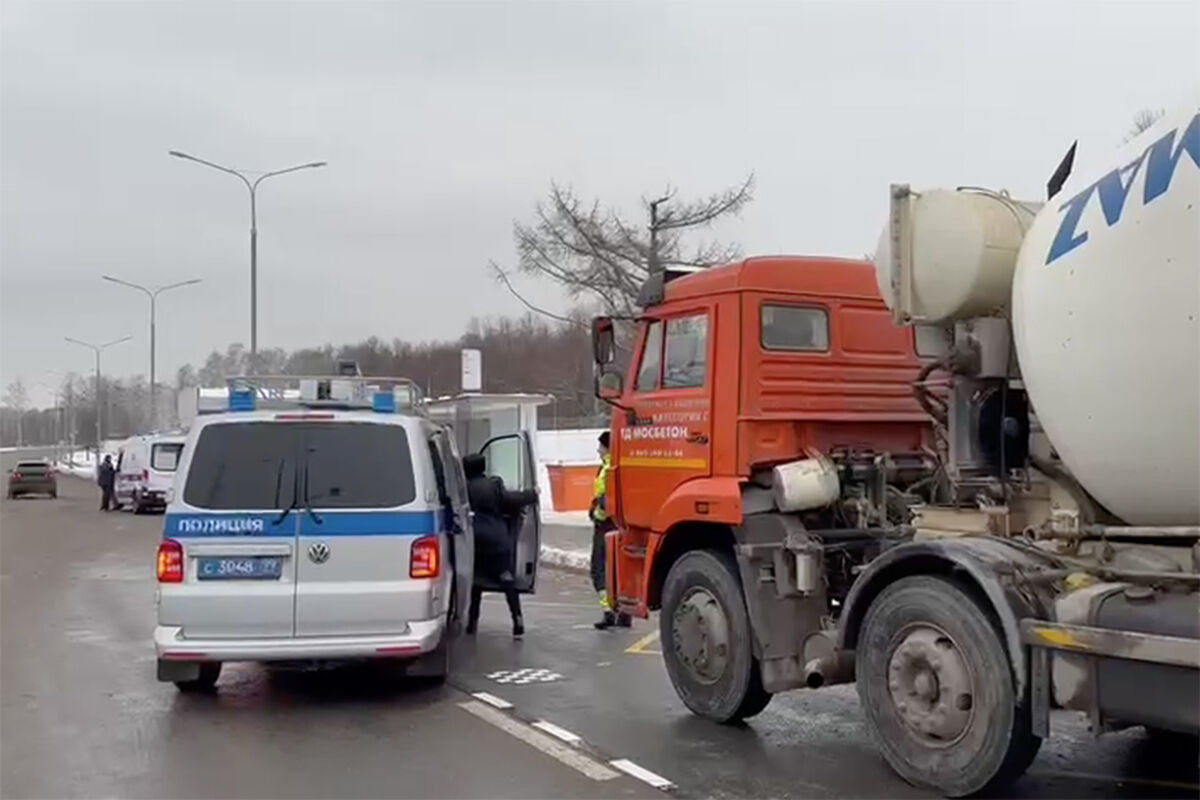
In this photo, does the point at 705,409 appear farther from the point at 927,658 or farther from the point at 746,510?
the point at 927,658

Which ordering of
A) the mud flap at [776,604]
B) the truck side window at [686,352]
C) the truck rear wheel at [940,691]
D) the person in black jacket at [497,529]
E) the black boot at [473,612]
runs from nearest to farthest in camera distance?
the truck rear wheel at [940,691]
the mud flap at [776,604]
the truck side window at [686,352]
the person in black jacket at [497,529]
the black boot at [473,612]

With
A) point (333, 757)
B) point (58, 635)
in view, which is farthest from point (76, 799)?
point (58, 635)

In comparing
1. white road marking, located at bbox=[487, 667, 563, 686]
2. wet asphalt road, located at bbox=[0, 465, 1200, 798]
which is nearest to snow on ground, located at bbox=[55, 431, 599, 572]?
white road marking, located at bbox=[487, 667, 563, 686]

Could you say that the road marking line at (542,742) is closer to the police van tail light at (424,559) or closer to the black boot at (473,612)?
the police van tail light at (424,559)

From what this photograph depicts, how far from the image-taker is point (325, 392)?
31.2 ft

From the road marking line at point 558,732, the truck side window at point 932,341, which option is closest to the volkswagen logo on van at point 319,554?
the road marking line at point 558,732

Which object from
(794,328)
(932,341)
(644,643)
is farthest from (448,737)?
(644,643)

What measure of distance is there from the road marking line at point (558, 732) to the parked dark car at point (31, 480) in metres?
50.2

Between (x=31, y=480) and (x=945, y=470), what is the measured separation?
52.2 meters

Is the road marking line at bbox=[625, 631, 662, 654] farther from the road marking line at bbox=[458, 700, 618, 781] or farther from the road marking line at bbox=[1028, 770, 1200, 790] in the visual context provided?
the road marking line at bbox=[1028, 770, 1200, 790]

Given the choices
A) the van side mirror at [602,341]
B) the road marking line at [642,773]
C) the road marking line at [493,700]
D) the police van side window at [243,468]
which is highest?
the van side mirror at [602,341]

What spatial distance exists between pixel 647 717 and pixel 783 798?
198 cm

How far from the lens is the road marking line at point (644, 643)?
10766 mm

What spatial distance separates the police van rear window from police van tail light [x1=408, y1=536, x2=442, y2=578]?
30cm
